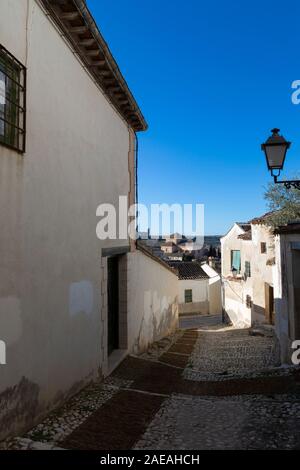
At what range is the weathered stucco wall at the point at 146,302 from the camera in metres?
9.24

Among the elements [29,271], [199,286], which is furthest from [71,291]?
[199,286]

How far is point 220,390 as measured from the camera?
6.14 metres

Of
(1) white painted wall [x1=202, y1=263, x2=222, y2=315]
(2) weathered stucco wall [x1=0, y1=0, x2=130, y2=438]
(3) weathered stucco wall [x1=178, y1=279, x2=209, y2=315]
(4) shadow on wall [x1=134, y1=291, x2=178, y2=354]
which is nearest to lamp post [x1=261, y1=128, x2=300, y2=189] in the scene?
(2) weathered stucco wall [x1=0, y1=0, x2=130, y2=438]

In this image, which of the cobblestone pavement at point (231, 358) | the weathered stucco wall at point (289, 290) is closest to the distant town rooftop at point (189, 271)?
the cobblestone pavement at point (231, 358)

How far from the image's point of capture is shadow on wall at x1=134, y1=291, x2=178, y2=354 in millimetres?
10367

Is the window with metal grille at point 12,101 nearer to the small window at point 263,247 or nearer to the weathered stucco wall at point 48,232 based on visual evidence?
the weathered stucco wall at point 48,232

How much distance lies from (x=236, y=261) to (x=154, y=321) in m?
12.4

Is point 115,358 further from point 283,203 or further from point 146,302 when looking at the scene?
point 283,203

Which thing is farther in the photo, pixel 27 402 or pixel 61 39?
pixel 61 39

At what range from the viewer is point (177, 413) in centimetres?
479

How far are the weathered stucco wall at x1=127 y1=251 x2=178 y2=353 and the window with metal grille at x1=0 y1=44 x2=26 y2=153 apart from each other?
17.5ft

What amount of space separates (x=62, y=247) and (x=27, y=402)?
1.94m

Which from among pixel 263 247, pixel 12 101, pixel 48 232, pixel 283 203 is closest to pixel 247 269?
pixel 263 247
